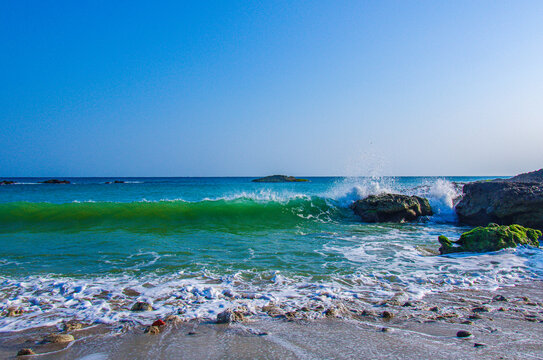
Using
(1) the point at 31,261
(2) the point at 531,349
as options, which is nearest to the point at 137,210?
(1) the point at 31,261

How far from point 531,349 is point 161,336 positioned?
3.10m

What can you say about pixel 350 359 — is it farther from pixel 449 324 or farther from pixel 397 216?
pixel 397 216

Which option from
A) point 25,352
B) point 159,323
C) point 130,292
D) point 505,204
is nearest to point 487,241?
point 505,204

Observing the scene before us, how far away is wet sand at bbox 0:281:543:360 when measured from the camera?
8.64ft

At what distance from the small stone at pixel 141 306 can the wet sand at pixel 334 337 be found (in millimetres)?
399

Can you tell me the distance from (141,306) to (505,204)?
10.7 meters

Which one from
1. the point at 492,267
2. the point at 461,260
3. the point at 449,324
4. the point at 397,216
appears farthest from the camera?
the point at 397,216

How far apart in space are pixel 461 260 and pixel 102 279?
6071mm

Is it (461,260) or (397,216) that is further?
(397,216)

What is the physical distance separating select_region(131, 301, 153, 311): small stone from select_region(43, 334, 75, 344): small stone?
30.4 inches

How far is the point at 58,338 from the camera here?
9.52 feet

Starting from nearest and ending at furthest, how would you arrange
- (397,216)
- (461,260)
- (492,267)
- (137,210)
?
(492,267), (461,260), (397,216), (137,210)

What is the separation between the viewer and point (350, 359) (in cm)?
254

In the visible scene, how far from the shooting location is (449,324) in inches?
126
